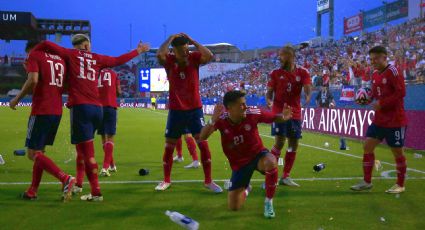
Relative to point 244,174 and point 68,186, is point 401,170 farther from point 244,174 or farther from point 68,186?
point 68,186

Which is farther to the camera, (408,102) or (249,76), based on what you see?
(249,76)

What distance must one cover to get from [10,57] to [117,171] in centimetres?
7408

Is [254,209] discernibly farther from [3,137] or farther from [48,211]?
[3,137]

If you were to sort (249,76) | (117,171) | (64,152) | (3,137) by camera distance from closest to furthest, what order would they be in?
(117,171) → (64,152) → (3,137) → (249,76)

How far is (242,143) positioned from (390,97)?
252cm

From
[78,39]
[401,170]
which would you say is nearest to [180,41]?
[78,39]

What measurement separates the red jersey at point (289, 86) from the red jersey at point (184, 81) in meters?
1.32

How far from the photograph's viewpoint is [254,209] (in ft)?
18.7

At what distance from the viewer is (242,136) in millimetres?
5453

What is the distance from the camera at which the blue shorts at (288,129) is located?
23.4 feet

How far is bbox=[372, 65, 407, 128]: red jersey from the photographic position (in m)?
6.55

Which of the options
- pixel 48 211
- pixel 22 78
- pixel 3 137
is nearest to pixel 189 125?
pixel 48 211

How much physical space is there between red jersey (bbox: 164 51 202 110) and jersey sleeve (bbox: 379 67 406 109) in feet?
9.22

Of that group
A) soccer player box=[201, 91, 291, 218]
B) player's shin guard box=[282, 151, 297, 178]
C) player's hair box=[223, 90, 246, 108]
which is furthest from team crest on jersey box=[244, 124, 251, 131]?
player's shin guard box=[282, 151, 297, 178]
